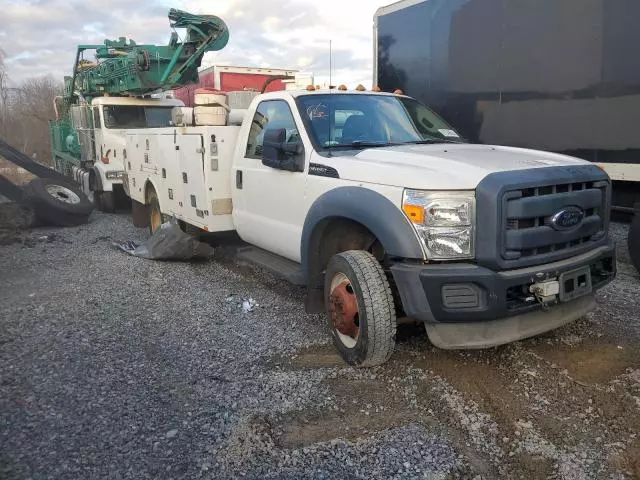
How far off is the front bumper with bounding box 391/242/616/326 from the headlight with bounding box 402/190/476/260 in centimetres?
9

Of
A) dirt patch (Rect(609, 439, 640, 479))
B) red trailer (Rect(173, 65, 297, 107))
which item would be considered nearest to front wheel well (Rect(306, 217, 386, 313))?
dirt patch (Rect(609, 439, 640, 479))

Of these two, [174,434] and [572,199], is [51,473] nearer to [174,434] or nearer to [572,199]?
[174,434]

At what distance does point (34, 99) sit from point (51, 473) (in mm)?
36821

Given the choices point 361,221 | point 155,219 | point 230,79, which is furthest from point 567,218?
point 230,79

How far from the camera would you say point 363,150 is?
4273 mm

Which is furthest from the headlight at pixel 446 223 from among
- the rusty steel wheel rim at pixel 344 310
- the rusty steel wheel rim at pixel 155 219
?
the rusty steel wheel rim at pixel 155 219

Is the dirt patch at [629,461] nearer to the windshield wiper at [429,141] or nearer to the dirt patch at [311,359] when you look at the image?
the dirt patch at [311,359]

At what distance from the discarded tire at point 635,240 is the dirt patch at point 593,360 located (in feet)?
6.04

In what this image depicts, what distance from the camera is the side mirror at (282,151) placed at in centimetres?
441

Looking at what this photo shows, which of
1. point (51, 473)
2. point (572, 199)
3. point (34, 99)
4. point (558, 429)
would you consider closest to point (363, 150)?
point (572, 199)

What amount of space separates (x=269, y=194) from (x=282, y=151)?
637mm

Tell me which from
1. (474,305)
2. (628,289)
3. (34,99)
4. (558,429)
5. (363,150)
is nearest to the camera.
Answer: (558,429)

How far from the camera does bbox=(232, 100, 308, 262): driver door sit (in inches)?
184

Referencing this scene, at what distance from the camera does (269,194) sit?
5.02 meters
